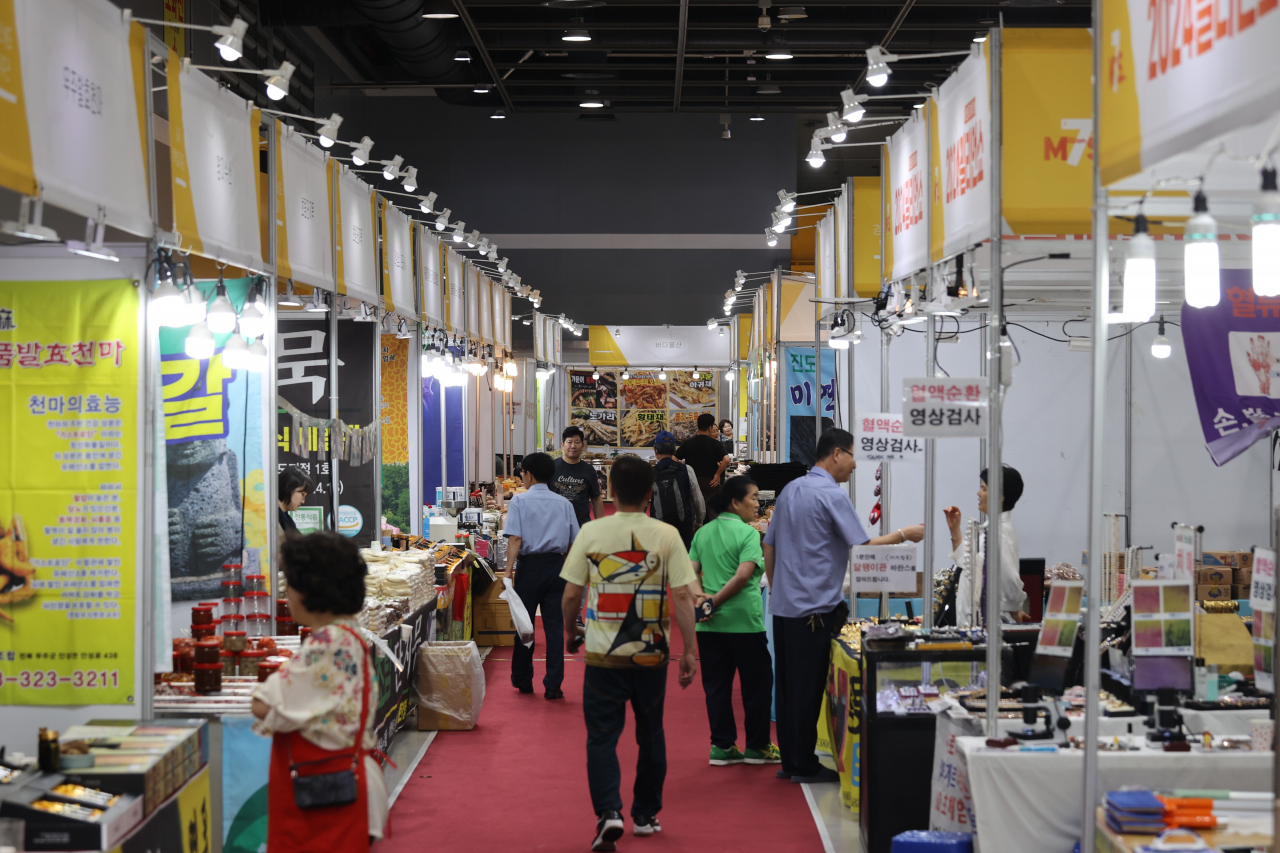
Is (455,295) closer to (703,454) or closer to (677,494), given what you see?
(703,454)

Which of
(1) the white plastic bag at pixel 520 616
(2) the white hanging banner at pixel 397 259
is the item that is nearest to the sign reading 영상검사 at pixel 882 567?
(1) the white plastic bag at pixel 520 616

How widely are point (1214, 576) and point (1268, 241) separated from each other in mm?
6986

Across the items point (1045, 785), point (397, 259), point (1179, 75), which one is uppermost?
point (397, 259)

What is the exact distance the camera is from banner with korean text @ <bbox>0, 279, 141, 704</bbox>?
168 inches

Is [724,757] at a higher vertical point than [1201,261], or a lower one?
lower

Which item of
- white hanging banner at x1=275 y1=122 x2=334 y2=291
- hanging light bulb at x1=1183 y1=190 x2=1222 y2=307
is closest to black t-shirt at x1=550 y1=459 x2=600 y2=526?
white hanging banner at x1=275 y1=122 x2=334 y2=291

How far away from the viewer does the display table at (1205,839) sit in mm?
3283

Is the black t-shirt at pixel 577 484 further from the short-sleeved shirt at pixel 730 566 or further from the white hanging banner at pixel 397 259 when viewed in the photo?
the short-sleeved shirt at pixel 730 566

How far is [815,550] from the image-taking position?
235 inches

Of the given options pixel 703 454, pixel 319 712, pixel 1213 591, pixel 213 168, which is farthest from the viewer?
pixel 703 454

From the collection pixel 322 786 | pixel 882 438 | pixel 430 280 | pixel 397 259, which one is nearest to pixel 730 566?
pixel 882 438

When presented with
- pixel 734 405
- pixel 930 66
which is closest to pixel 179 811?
pixel 930 66

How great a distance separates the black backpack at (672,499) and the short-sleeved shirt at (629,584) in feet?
16.9

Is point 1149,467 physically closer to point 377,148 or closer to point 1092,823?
point 1092,823
